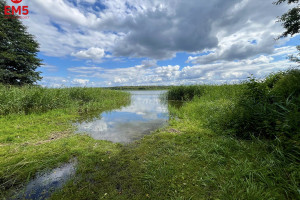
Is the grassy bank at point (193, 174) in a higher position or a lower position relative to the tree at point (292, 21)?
lower

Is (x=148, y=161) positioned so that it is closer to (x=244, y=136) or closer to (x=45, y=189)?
(x=45, y=189)

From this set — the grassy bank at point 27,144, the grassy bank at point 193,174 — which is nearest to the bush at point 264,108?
the grassy bank at point 193,174

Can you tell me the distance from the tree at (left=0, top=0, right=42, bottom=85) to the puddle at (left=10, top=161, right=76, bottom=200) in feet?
61.1

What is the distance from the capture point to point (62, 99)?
30.9ft

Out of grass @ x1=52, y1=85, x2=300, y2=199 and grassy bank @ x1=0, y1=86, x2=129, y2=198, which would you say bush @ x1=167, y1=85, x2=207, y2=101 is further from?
grassy bank @ x1=0, y1=86, x2=129, y2=198

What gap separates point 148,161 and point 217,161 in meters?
1.42

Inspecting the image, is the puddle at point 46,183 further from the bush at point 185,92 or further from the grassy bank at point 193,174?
the bush at point 185,92

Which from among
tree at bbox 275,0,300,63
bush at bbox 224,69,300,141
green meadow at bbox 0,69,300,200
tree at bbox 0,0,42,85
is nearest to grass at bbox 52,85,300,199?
green meadow at bbox 0,69,300,200

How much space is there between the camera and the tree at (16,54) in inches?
570

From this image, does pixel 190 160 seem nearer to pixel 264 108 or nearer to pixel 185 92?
pixel 264 108

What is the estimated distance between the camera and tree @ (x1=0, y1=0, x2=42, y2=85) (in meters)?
14.5

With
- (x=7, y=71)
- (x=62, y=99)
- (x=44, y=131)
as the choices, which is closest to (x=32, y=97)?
(x=62, y=99)

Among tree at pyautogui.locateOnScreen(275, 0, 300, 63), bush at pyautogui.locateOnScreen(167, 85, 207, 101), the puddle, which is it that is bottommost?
the puddle

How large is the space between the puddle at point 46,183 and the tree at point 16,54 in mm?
18635
